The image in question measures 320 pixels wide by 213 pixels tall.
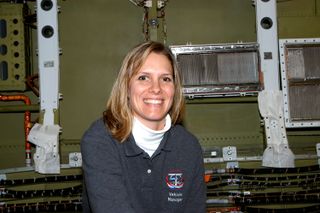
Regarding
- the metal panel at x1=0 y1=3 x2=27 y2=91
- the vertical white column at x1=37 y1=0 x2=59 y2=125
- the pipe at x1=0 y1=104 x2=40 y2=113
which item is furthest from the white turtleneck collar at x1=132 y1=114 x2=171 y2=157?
the metal panel at x1=0 y1=3 x2=27 y2=91

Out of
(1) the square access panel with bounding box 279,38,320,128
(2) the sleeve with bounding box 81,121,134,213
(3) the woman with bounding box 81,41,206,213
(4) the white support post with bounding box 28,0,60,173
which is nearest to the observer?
(2) the sleeve with bounding box 81,121,134,213

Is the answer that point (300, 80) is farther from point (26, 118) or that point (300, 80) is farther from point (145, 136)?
point (26, 118)

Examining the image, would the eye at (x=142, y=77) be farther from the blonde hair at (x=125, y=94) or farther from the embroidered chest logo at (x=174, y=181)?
the embroidered chest logo at (x=174, y=181)

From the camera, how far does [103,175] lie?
1302 millimetres

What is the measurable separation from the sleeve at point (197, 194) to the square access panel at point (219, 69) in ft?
4.16

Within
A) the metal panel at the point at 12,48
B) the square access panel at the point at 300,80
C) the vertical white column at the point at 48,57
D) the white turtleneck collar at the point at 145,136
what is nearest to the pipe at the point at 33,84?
the metal panel at the point at 12,48

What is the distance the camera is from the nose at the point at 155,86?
4.77 feet

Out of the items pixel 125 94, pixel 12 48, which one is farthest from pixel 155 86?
pixel 12 48

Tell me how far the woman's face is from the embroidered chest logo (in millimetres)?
261

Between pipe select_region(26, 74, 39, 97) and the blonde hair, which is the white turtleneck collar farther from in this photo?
pipe select_region(26, 74, 39, 97)

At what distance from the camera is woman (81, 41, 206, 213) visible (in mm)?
1369

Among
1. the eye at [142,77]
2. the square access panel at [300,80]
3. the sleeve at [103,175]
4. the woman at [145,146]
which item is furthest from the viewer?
the square access panel at [300,80]

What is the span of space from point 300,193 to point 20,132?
8.06 ft

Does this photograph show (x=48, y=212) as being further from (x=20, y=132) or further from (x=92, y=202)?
(x=92, y=202)
